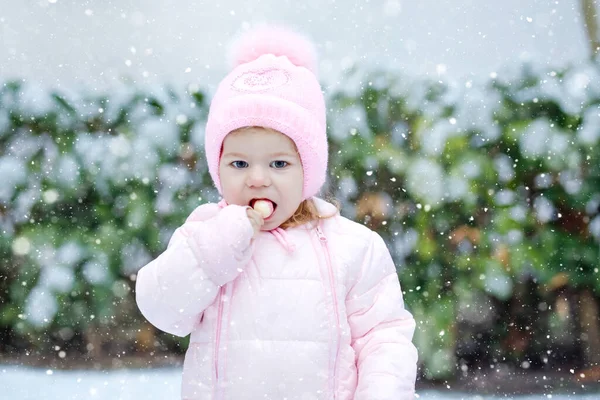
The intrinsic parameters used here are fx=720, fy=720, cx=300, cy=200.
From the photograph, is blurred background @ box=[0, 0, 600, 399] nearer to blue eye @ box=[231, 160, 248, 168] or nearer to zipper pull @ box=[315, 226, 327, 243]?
zipper pull @ box=[315, 226, 327, 243]

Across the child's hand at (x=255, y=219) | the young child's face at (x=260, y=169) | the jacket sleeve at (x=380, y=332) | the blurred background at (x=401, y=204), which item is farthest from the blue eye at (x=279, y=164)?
the blurred background at (x=401, y=204)

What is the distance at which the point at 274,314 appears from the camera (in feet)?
4.85

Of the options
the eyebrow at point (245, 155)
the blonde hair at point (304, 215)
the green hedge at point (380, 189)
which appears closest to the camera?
the eyebrow at point (245, 155)

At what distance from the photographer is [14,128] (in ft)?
11.8

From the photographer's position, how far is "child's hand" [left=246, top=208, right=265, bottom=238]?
4.78 ft

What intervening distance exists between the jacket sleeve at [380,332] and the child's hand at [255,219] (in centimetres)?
27

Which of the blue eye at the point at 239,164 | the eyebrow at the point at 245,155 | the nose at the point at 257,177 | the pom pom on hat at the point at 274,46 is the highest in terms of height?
the pom pom on hat at the point at 274,46

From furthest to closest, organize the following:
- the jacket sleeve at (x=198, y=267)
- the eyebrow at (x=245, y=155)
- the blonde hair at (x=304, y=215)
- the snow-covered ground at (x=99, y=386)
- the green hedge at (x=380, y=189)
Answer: the green hedge at (x=380, y=189) < the snow-covered ground at (x=99, y=386) < the blonde hair at (x=304, y=215) < the eyebrow at (x=245, y=155) < the jacket sleeve at (x=198, y=267)

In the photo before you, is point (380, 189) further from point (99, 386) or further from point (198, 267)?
point (198, 267)

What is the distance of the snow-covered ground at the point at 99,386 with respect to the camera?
3.29 meters

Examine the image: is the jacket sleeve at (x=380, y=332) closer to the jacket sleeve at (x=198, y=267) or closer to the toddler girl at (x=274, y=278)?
the toddler girl at (x=274, y=278)

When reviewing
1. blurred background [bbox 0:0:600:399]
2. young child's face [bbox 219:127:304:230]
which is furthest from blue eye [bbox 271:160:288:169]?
blurred background [bbox 0:0:600:399]

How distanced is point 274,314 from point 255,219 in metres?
0.20

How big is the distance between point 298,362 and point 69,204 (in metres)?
2.41
